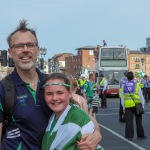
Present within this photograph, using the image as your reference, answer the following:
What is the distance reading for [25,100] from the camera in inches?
130

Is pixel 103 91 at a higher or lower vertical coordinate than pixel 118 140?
higher

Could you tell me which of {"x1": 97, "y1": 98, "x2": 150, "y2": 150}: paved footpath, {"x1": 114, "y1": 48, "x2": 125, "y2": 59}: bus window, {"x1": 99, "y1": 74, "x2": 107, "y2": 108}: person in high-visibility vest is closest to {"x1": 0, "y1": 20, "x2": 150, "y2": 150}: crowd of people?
{"x1": 97, "y1": 98, "x2": 150, "y2": 150}: paved footpath

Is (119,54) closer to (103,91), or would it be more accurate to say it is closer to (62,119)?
(103,91)

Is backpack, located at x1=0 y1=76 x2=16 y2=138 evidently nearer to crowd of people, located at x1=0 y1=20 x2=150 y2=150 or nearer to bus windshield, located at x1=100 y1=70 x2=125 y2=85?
crowd of people, located at x1=0 y1=20 x2=150 y2=150

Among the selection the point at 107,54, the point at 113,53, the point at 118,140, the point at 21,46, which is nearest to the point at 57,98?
the point at 21,46

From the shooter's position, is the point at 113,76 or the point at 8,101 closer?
the point at 8,101

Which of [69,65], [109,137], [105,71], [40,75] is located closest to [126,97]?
[109,137]

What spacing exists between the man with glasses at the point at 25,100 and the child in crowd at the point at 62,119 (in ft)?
0.33

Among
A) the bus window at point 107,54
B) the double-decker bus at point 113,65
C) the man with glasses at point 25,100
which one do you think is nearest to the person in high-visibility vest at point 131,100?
the man with glasses at point 25,100

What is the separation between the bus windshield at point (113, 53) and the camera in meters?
40.3

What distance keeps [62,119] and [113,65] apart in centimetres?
3731

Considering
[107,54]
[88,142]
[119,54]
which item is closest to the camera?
[88,142]

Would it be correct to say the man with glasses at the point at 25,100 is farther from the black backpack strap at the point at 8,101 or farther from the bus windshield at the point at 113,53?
the bus windshield at the point at 113,53

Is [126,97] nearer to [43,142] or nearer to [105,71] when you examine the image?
[43,142]
